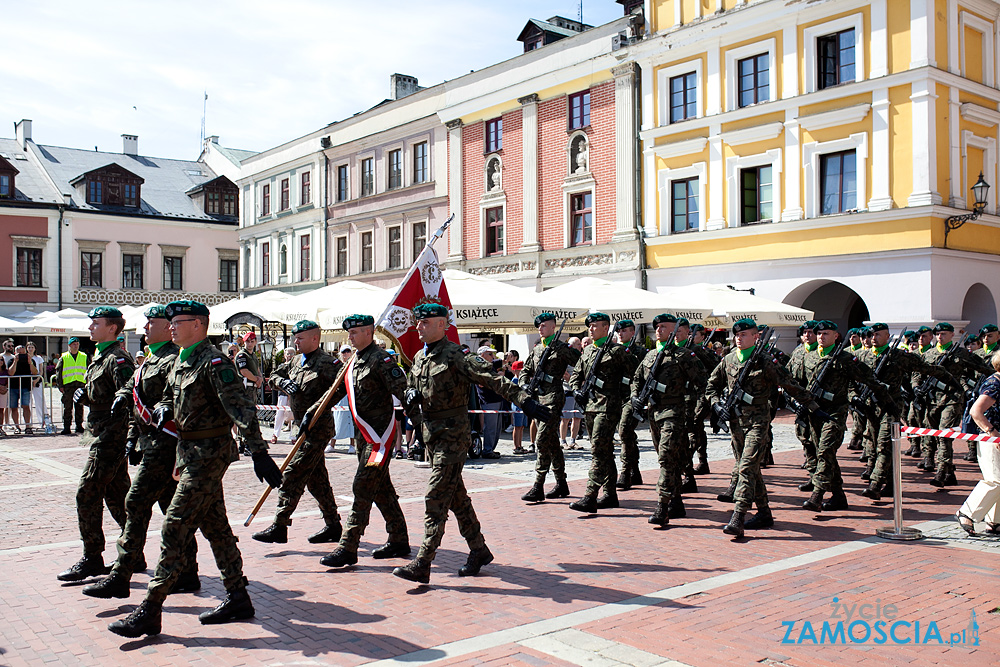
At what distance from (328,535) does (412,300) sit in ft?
12.4

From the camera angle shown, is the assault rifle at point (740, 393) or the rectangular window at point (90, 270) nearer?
the assault rifle at point (740, 393)

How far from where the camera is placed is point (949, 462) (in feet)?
35.4

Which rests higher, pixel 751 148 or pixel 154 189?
pixel 154 189

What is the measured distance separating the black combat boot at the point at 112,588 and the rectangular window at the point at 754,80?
67.4ft

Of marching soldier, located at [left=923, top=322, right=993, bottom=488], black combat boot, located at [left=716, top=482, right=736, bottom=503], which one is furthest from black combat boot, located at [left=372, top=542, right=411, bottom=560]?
marching soldier, located at [left=923, top=322, right=993, bottom=488]

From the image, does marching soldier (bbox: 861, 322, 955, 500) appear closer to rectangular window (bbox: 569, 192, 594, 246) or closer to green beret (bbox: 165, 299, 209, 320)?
green beret (bbox: 165, 299, 209, 320)

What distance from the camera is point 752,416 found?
827cm

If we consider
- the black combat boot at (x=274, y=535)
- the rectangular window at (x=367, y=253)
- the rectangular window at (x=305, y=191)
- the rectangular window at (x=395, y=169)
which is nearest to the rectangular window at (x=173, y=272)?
the rectangular window at (x=305, y=191)

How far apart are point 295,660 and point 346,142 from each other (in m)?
33.2

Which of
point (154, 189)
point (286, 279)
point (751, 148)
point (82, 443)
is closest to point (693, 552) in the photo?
point (82, 443)

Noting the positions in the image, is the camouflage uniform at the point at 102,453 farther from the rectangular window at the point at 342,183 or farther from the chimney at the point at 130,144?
the chimney at the point at 130,144

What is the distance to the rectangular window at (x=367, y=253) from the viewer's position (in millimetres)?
35688

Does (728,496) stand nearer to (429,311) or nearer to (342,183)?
(429,311)

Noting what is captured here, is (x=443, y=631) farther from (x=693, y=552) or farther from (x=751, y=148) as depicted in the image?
(x=751, y=148)
